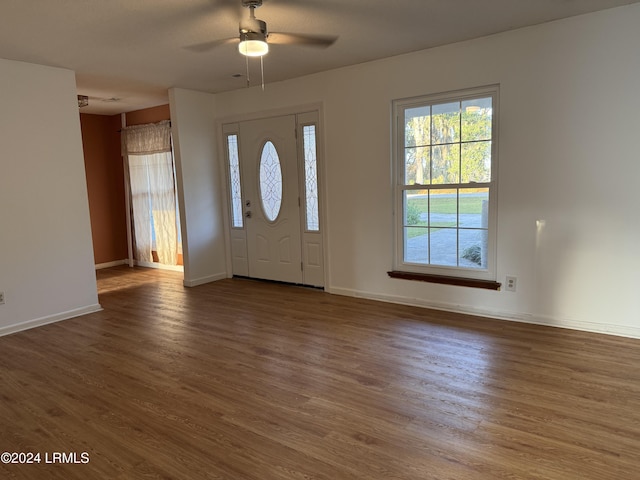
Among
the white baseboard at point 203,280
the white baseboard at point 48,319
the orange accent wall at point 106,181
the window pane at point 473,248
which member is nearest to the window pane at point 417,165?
the window pane at point 473,248

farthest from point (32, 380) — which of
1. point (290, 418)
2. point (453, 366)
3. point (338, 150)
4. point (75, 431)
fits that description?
point (338, 150)

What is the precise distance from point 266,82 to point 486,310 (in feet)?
12.0

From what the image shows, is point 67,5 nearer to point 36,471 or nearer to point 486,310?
point 36,471

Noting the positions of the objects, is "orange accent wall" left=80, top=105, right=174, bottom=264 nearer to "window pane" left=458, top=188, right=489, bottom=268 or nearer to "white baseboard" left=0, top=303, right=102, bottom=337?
"white baseboard" left=0, top=303, right=102, bottom=337

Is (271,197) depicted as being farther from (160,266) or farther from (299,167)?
(160,266)

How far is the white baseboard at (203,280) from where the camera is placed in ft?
19.1

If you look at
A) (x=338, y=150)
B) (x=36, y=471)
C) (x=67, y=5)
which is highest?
(x=67, y=5)

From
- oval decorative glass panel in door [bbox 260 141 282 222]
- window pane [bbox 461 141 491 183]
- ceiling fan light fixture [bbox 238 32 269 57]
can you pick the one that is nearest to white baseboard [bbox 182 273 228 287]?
oval decorative glass panel in door [bbox 260 141 282 222]

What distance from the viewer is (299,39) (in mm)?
3699

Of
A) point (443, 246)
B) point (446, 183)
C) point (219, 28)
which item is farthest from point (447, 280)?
point (219, 28)

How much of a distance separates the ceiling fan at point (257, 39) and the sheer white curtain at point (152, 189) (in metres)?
3.05

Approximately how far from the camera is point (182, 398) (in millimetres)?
2740

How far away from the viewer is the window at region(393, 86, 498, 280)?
4.03m

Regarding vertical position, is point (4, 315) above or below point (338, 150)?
below
